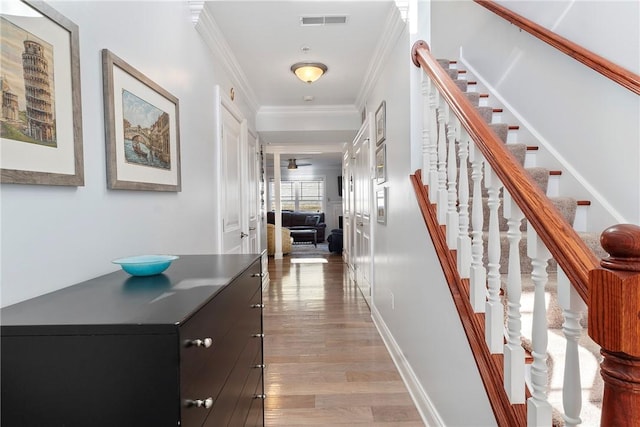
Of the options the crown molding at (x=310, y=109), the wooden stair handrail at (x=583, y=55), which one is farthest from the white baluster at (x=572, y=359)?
the crown molding at (x=310, y=109)

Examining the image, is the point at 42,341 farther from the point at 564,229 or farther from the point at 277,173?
the point at 277,173

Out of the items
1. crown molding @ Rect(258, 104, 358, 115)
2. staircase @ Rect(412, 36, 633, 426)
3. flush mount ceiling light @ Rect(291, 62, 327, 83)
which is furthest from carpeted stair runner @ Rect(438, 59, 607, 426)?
crown molding @ Rect(258, 104, 358, 115)

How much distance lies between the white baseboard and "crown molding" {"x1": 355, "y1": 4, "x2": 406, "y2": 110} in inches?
89.5

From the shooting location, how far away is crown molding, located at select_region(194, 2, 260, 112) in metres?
2.25

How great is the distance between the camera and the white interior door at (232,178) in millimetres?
2812

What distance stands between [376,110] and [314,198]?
8242 millimetres

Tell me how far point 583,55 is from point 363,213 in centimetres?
272

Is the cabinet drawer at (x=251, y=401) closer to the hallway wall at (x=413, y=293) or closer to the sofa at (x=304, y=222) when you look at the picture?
the hallway wall at (x=413, y=293)

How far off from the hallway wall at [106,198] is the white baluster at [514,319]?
134cm

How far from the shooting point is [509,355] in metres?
1.02

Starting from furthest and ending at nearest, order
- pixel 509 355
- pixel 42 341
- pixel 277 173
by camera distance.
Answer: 1. pixel 277 173
2. pixel 509 355
3. pixel 42 341

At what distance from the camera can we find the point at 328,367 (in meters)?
2.45

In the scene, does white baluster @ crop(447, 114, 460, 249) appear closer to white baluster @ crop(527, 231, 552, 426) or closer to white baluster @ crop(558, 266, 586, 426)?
white baluster @ crop(527, 231, 552, 426)

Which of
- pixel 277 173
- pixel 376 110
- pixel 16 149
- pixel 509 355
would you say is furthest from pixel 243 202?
pixel 277 173
